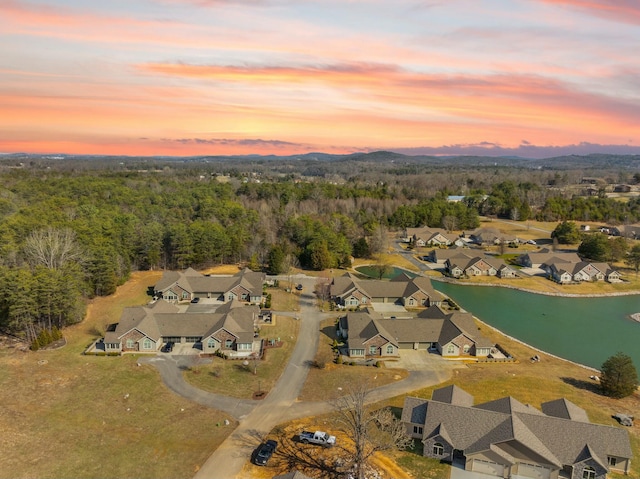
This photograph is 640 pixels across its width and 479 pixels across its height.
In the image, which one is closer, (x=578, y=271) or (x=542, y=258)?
(x=578, y=271)

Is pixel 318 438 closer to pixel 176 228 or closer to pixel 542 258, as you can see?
pixel 176 228

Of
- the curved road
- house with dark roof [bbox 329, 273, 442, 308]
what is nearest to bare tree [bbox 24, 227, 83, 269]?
the curved road

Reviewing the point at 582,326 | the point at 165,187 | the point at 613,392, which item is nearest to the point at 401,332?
the point at 613,392

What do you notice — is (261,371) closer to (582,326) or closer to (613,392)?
(613,392)

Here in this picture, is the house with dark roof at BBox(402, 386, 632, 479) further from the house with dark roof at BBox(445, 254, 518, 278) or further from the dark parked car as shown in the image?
the house with dark roof at BBox(445, 254, 518, 278)

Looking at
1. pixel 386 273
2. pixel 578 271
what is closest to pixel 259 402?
pixel 386 273

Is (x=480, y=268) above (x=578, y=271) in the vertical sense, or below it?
below
